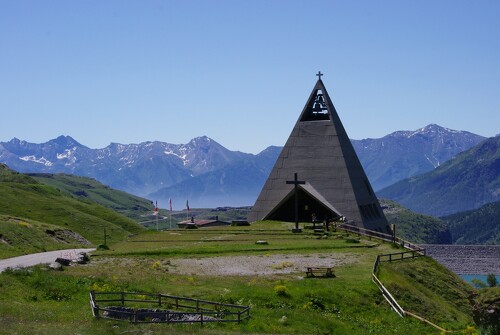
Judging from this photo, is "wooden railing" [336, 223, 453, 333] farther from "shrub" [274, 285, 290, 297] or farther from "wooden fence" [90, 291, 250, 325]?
"wooden fence" [90, 291, 250, 325]

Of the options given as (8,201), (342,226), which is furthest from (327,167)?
(8,201)

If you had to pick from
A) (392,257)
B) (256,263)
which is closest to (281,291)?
(256,263)

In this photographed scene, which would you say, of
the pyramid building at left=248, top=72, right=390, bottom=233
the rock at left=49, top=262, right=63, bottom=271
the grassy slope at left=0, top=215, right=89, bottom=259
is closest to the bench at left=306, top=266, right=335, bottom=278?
the rock at left=49, top=262, right=63, bottom=271

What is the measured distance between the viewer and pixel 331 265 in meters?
50.3

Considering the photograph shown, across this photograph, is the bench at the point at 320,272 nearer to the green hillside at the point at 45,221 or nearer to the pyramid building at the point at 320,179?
the green hillside at the point at 45,221

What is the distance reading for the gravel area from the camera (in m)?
47.5

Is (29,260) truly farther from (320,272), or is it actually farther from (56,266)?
(320,272)

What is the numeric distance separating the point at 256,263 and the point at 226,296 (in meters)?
14.1

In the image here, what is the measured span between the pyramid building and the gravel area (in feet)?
84.3

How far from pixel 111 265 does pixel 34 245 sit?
15.8 metres

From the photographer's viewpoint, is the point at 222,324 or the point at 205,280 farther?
the point at 205,280

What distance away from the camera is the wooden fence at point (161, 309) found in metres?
32.0

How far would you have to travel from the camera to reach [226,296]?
37781mm

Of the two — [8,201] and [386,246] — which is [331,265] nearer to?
[386,246]
